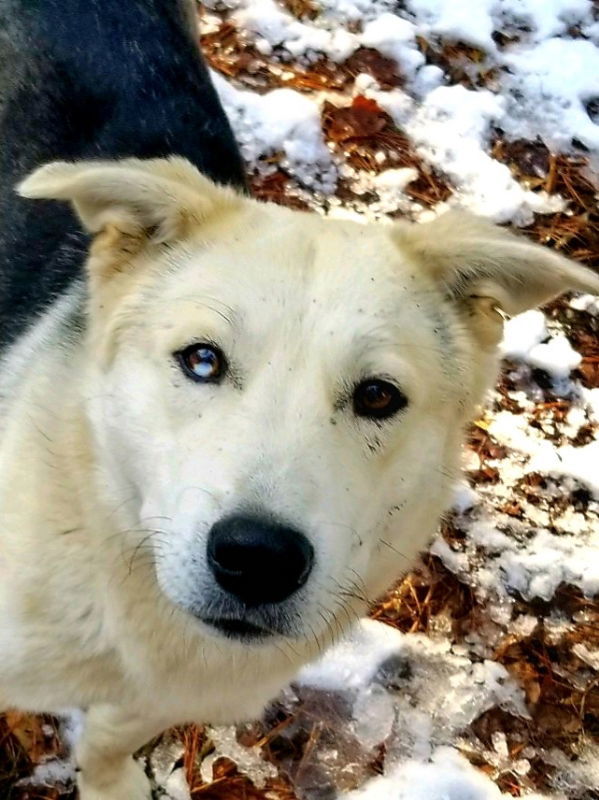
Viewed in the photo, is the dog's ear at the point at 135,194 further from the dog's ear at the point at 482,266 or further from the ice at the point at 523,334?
the ice at the point at 523,334

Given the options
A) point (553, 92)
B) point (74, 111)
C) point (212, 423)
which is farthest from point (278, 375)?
point (553, 92)

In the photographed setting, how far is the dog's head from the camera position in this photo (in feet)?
5.90

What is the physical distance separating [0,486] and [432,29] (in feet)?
12.3

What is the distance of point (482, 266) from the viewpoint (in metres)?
2.25

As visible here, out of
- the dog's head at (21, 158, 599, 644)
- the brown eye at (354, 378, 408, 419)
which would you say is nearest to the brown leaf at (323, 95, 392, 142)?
the dog's head at (21, 158, 599, 644)

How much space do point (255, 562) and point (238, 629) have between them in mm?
294

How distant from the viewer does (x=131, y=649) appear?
229 centimetres

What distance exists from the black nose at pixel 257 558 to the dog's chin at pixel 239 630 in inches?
4.2

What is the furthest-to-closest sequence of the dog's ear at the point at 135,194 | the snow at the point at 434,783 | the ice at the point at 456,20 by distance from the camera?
the ice at the point at 456,20 < the snow at the point at 434,783 < the dog's ear at the point at 135,194

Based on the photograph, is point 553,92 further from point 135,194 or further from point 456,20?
point 135,194

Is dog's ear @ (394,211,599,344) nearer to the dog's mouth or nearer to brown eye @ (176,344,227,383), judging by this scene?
brown eye @ (176,344,227,383)

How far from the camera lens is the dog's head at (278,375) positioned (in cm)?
180

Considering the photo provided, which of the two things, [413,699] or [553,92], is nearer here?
[413,699]

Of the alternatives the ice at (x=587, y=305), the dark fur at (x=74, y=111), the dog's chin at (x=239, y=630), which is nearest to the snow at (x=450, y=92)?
the ice at (x=587, y=305)
